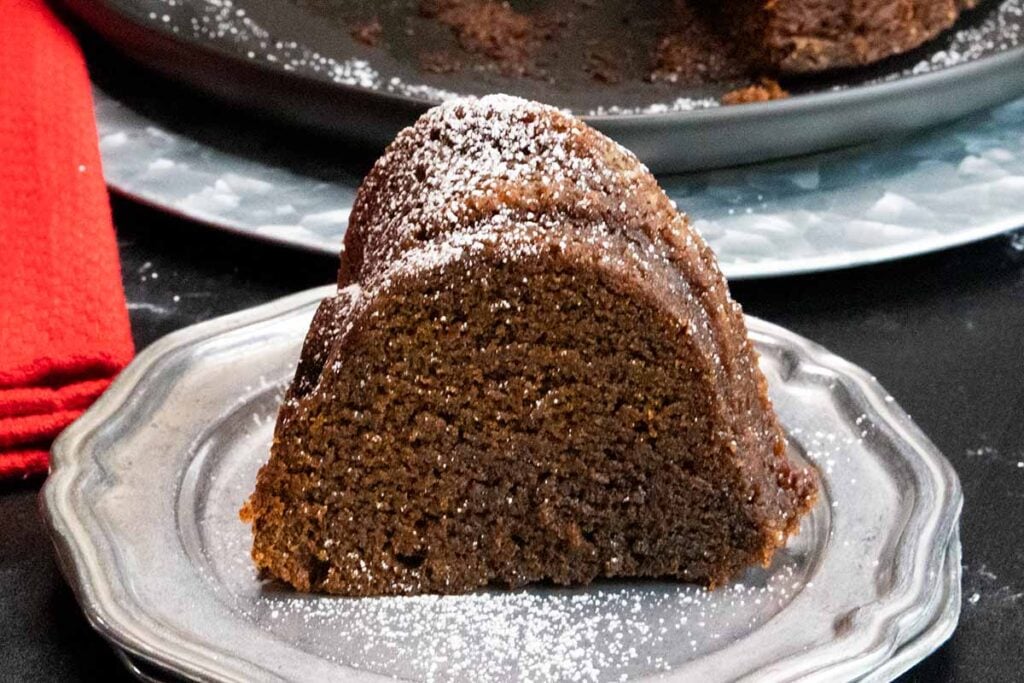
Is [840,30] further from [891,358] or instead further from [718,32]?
[891,358]

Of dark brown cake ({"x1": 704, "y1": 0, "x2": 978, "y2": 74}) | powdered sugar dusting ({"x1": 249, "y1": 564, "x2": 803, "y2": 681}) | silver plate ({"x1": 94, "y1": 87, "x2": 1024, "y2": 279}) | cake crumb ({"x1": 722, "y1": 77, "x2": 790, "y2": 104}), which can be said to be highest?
dark brown cake ({"x1": 704, "y1": 0, "x2": 978, "y2": 74})

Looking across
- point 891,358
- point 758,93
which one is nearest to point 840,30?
point 758,93

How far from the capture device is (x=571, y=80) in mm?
1886

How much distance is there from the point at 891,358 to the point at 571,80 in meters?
0.73

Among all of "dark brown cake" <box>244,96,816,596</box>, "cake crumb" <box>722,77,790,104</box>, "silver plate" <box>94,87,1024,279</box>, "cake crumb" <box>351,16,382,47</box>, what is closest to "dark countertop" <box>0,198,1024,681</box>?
"silver plate" <box>94,87,1024,279</box>

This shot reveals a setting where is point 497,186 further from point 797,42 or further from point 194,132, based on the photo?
point 797,42

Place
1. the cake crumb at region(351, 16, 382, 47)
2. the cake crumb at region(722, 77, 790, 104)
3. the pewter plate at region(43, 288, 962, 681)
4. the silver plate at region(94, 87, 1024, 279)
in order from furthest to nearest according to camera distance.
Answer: the cake crumb at region(351, 16, 382, 47) → the cake crumb at region(722, 77, 790, 104) → the silver plate at region(94, 87, 1024, 279) → the pewter plate at region(43, 288, 962, 681)

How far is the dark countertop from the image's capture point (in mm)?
969

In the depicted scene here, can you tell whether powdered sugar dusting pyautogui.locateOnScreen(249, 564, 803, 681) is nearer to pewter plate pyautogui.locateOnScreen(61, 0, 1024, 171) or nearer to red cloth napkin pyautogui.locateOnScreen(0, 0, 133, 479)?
red cloth napkin pyautogui.locateOnScreen(0, 0, 133, 479)

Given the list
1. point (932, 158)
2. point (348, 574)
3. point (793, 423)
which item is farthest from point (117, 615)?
point (932, 158)

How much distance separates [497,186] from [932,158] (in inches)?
38.3

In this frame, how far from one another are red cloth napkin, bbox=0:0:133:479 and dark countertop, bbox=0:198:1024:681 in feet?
0.24

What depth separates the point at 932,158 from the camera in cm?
172

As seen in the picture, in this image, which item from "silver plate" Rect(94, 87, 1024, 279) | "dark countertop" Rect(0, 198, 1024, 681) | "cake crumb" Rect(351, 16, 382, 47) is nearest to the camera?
"dark countertop" Rect(0, 198, 1024, 681)
